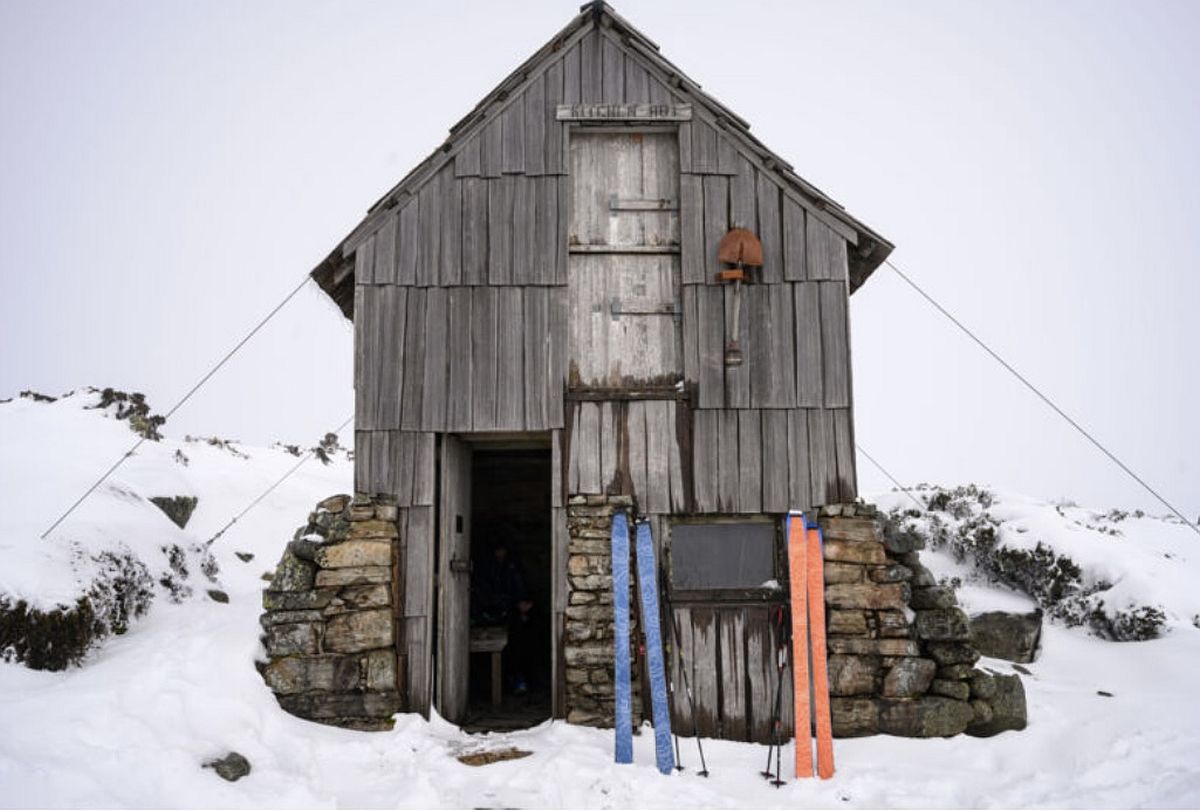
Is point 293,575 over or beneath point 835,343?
beneath

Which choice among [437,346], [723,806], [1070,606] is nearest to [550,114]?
[437,346]

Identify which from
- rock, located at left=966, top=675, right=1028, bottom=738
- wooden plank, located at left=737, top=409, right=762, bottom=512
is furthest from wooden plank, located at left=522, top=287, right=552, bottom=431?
rock, located at left=966, top=675, right=1028, bottom=738

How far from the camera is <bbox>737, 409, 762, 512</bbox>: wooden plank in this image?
8.05 m

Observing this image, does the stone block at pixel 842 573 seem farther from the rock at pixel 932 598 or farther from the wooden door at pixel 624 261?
the wooden door at pixel 624 261

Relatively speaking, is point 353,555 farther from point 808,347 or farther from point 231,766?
point 808,347

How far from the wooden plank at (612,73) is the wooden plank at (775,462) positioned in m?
3.81

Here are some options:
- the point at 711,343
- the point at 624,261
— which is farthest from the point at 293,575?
the point at 711,343

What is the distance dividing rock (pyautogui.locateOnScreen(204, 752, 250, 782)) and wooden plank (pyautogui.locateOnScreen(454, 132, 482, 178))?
587 centimetres

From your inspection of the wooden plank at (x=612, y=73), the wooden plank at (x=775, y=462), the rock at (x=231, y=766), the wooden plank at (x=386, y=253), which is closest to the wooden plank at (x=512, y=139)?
the wooden plank at (x=612, y=73)

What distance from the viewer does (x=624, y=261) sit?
859 centimetres

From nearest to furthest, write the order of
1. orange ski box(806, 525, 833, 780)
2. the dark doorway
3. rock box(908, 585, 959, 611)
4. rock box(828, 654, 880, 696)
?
orange ski box(806, 525, 833, 780)
rock box(828, 654, 880, 696)
rock box(908, 585, 959, 611)
the dark doorway

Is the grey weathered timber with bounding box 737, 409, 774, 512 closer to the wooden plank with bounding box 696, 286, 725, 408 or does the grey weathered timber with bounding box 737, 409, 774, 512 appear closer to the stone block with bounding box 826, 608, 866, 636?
the wooden plank with bounding box 696, 286, 725, 408

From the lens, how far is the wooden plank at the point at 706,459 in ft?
26.5

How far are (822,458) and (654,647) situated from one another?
8.45ft
